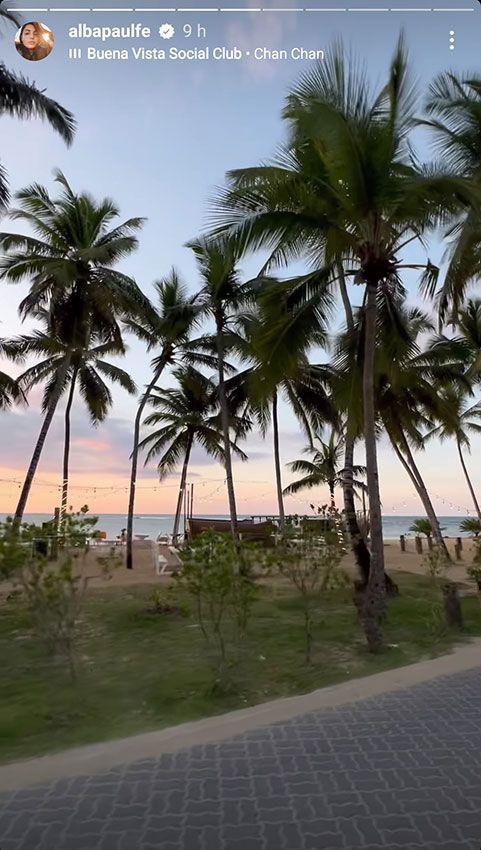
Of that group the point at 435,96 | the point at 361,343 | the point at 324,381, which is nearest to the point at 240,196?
the point at 361,343

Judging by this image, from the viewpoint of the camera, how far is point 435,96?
12.8m

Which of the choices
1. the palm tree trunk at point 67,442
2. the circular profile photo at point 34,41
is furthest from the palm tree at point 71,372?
the circular profile photo at point 34,41

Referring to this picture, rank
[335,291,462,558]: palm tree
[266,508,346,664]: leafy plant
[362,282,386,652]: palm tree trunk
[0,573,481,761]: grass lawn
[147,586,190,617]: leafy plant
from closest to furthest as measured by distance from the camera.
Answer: [0,573,481,761]: grass lawn < [266,508,346,664]: leafy plant < [362,282,386,652]: palm tree trunk < [147,586,190,617]: leafy plant < [335,291,462,558]: palm tree

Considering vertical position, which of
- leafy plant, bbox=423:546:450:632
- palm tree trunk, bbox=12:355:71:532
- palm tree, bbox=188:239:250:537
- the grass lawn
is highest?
palm tree, bbox=188:239:250:537

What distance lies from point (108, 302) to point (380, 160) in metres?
10.8

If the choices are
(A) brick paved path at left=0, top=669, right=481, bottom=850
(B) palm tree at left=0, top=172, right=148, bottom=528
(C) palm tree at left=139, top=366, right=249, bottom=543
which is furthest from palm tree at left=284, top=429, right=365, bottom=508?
(A) brick paved path at left=0, top=669, right=481, bottom=850

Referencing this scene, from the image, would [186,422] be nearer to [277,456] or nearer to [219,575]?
[277,456]

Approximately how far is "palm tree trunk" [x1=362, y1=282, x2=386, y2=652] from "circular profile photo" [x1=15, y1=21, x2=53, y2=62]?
5611 millimetres

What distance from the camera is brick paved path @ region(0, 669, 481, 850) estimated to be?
3113 millimetres

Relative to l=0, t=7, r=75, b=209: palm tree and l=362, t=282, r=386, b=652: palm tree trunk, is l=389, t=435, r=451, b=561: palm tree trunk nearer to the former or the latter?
l=362, t=282, r=386, b=652: palm tree trunk

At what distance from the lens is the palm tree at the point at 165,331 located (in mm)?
19547

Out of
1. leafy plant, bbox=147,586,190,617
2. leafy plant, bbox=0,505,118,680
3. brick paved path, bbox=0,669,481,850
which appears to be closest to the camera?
brick paved path, bbox=0,669,481,850

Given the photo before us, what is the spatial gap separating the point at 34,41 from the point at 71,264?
11.6 metres

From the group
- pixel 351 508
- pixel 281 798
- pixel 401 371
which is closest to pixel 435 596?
pixel 351 508
